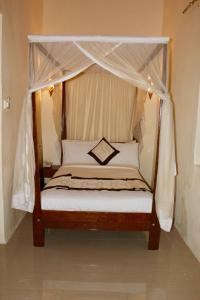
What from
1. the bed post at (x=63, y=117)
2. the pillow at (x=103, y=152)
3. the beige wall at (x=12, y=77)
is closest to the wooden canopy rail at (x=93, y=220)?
the beige wall at (x=12, y=77)

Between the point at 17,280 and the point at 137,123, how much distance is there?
2997mm

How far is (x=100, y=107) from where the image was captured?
178 inches

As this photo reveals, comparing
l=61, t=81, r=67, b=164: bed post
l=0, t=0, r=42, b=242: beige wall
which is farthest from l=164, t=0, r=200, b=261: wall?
l=0, t=0, r=42, b=242: beige wall

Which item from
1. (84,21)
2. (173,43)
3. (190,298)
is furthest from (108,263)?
(84,21)

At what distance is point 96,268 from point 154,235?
697 millimetres

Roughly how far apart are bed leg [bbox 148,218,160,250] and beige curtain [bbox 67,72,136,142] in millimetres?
1989

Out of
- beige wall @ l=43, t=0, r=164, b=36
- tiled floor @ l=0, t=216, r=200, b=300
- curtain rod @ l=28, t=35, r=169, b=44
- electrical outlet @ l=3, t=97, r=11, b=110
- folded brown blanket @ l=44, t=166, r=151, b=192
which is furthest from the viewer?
beige wall @ l=43, t=0, r=164, b=36

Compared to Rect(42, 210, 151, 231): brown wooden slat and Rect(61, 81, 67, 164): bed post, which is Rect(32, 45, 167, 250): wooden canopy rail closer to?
Rect(42, 210, 151, 231): brown wooden slat

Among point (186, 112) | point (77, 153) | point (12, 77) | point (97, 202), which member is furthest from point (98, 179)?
point (12, 77)

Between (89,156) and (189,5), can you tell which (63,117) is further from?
(189,5)

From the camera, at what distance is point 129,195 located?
2.84m

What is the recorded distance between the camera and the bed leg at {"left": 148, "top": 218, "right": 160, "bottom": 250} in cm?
281

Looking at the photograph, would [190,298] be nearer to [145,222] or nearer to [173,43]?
[145,222]

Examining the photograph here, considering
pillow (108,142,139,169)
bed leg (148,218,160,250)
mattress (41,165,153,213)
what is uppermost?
pillow (108,142,139,169)
